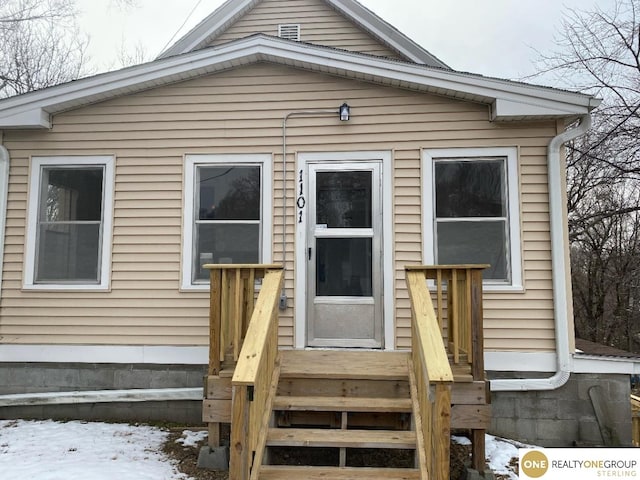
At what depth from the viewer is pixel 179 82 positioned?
4914 millimetres


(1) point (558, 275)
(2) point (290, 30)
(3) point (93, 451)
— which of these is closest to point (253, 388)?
(3) point (93, 451)

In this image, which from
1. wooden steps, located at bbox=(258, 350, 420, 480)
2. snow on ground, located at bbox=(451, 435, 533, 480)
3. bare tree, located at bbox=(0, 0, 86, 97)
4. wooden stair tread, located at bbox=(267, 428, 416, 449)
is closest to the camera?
wooden stair tread, located at bbox=(267, 428, 416, 449)

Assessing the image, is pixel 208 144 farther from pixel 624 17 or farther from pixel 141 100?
pixel 624 17

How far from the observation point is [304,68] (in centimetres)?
482

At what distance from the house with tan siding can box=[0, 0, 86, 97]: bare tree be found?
8.67m

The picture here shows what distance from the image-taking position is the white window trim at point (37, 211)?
4770 mm

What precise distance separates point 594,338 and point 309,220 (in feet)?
52.0

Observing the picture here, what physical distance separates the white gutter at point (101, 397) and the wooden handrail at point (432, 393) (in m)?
2.43

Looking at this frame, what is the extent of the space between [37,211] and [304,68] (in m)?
3.24

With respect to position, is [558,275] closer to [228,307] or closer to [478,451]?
[478,451]

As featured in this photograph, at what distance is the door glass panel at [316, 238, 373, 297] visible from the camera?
15.2 ft

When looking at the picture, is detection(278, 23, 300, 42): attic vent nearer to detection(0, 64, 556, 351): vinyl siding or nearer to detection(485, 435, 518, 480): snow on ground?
detection(0, 64, 556, 351): vinyl siding

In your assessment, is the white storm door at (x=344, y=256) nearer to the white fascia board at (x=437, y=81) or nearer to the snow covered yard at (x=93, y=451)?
the white fascia board at (x=437, y=81)

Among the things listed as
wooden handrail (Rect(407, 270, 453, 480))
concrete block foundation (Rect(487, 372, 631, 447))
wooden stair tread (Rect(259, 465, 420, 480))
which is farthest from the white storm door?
wooden stair tread (Rect(259, 465, 420, 480))
